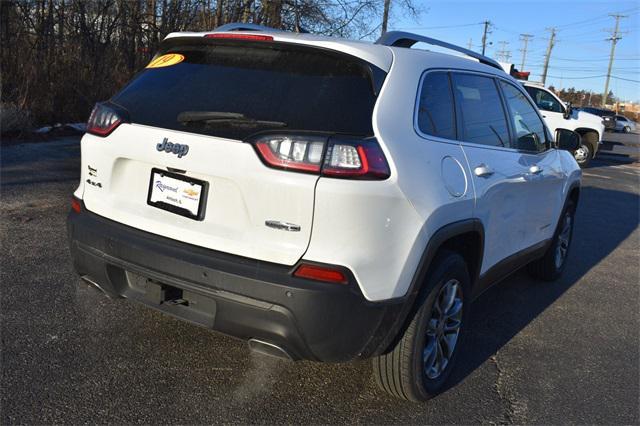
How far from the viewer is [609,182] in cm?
1341

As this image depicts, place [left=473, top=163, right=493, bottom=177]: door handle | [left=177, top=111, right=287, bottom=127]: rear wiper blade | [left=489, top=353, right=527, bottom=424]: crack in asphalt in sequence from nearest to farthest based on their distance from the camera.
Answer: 1. [left=177, top=111, right=287, bottom=127]: rear wiper blade
2. [left=489, top=353, right=527, bottom=424]: crack in asphalt
3. [left=473, top=163, right=493, bottom=177]: door handle

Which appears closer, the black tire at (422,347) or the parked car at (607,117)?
the black tire at (422,347)

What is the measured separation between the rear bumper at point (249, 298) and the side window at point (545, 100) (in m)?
14.3

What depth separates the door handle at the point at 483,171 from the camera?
3133 mm

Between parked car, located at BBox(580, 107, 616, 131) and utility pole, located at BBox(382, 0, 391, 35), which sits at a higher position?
utility pole, located at BBox(382, 0, 391, 35)

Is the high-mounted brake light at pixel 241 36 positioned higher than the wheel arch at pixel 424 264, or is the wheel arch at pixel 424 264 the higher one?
the high-mounted brake light at pixel 241 36

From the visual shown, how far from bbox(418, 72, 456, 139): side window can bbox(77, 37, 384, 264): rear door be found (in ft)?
1.24

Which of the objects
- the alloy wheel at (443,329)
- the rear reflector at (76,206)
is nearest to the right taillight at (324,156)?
the alloy wheel at (443,329)

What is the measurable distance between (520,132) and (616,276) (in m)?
2.65

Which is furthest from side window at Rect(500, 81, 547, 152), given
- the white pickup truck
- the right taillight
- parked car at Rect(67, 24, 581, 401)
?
the white pickup truck

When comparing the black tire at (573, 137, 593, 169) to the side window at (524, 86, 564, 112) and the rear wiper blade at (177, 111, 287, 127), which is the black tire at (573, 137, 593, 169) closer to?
the side window at (524, 86, 564, 112)

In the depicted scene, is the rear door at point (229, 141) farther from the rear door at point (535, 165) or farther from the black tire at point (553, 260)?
the black tire at point (553, 260)

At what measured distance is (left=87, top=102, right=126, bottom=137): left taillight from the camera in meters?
2.86

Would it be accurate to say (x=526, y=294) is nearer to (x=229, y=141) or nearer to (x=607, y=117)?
(x=229, y=141)
